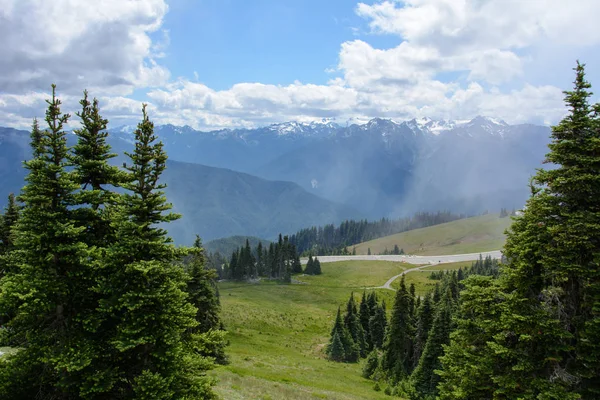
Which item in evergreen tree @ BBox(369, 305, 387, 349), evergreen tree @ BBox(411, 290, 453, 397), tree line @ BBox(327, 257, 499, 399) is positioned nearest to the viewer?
evergreen tree @ BBox(411, 290, 453, 397)

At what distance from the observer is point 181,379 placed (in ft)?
48.3

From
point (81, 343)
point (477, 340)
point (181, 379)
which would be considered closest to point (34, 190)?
point (81, 343)

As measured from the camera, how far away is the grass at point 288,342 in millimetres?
28892

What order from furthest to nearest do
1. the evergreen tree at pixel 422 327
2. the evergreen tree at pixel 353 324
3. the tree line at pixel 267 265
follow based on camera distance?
the tree line at pixel 267 265
the evergreen tree at pixel 353 324
the evergreen tree at pixel 422 327

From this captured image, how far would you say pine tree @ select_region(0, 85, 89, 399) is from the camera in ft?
44.1

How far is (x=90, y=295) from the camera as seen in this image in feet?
48.9

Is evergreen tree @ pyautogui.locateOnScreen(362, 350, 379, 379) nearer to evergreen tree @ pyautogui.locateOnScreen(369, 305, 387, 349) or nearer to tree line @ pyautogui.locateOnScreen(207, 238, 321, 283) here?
evergreen tree @ pyautogui.locateOnScreen(369, 305, 387, 349)

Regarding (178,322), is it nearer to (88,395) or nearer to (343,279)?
(88,395)

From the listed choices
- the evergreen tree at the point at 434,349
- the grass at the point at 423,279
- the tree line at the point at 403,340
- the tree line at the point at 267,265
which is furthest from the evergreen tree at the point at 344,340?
the tree line at the point at 267,265

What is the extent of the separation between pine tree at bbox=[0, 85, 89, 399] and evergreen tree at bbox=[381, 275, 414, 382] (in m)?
43.2

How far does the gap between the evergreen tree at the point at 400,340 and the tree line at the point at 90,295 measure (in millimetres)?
39278

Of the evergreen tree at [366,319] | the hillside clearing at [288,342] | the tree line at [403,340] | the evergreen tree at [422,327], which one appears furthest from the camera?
the evergreen tree at [366,319]

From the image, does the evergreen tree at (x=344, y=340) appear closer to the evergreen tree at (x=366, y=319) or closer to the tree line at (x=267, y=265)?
the evergreen tree at (x=366, y=319)

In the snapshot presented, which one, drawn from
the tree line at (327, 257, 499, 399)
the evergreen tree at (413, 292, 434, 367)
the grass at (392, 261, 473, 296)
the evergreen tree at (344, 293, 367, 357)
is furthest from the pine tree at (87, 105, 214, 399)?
the grass at (392, 261, 473, 296)
